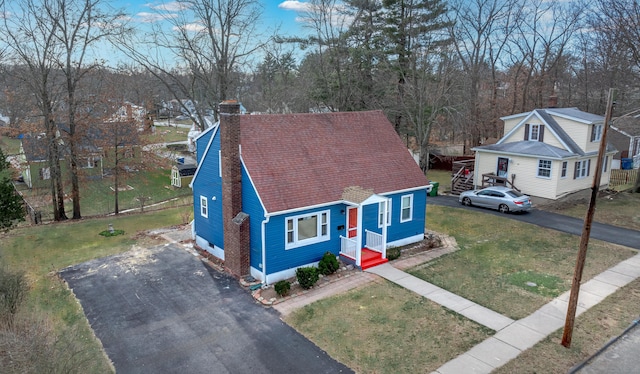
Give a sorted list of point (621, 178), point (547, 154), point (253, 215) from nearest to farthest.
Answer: point (253, 215)
point (547, 154)
point (621, 178)

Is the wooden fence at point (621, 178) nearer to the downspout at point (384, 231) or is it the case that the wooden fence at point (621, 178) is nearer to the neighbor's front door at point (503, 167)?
the neighbor's front door at point (503, 167)

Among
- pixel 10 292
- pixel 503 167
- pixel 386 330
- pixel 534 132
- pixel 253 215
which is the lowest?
pixel 386 330

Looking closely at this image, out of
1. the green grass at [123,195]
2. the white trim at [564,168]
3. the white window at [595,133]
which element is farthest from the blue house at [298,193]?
the green grass at [123,195]

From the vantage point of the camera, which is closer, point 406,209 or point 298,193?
point 298,193

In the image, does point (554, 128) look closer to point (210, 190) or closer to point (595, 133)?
point (595, 133)

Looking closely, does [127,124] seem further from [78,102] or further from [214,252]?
[214,252]

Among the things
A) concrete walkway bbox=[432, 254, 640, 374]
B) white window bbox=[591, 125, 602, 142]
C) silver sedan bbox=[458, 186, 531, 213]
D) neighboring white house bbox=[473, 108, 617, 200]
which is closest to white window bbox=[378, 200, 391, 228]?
concrete walkway bbox=[432, 254, 640, 374]

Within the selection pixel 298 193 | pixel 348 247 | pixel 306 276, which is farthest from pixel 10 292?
pixel 348 247
